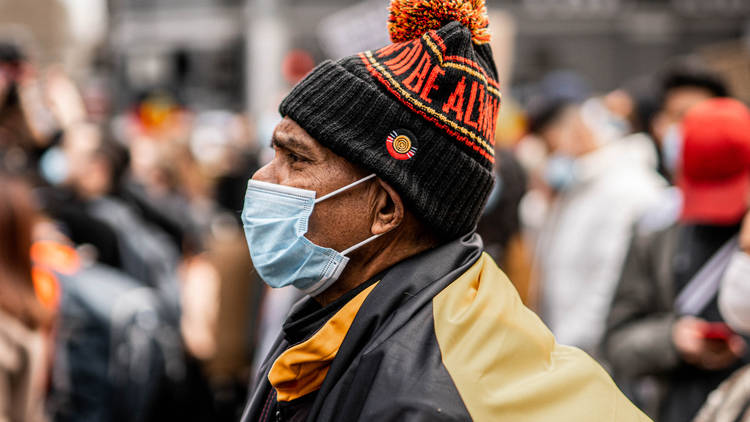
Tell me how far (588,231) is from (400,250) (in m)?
3.12

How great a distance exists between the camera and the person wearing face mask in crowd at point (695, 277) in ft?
11.5

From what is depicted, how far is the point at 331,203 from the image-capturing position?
7.22 ft

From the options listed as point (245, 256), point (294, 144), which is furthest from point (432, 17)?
point (245, 256)

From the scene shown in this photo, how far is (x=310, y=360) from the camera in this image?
79.0 inches

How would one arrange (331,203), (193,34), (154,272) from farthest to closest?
(193,34) → (154,272) → (331,203)

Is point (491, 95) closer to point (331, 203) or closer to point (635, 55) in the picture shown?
point (331, 203)

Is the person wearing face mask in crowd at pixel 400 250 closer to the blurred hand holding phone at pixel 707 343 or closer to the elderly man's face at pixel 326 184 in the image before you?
the elderly man's face at pixel 326 184

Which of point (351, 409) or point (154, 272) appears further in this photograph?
point (154, 272)

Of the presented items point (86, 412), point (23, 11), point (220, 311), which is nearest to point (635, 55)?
point (23, 11)

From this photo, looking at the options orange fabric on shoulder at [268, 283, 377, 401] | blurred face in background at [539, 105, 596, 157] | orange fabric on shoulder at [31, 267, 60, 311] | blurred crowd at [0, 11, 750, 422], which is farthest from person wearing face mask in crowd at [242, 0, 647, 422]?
blurred face in background at [539, 105, 596, 157]

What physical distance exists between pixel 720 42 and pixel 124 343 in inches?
1205

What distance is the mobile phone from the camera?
336cm

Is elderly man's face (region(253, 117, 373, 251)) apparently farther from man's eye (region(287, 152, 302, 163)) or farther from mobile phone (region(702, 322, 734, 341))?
mobile phone (region(702, 322, 734, 341))

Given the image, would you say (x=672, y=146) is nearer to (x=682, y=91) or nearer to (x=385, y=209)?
(x=682, y=91)
